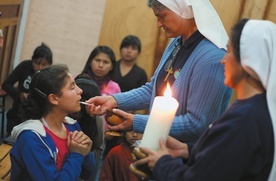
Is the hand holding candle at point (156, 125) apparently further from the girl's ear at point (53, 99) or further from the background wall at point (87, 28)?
the background wall at point (87, 28)

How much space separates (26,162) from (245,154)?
1173 mm

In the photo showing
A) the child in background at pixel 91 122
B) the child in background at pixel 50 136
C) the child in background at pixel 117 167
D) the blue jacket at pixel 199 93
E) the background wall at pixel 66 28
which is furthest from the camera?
the background wall at pixel 66 28

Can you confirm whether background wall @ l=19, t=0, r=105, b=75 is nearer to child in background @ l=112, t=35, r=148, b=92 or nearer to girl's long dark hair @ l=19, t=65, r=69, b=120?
child in background @ l=112, t=35, r=148, b=92

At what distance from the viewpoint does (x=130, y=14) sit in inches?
209

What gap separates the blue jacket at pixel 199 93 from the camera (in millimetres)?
1704

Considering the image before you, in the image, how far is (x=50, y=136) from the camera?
7.05ft

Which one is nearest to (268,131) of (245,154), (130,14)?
(245,154)

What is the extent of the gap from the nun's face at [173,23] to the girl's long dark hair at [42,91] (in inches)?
25.7

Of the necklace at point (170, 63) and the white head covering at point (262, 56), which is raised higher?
the white head covering at point (262, 56)

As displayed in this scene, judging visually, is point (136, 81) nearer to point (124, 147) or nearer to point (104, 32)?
point (104, 32)

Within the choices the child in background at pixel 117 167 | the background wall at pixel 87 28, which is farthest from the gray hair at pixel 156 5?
the background wall at pixel 87 28

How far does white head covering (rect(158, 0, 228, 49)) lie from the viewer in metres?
1.86

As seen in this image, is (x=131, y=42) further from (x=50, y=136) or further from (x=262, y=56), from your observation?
(x=262, y=56)

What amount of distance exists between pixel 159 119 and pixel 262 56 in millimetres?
376
